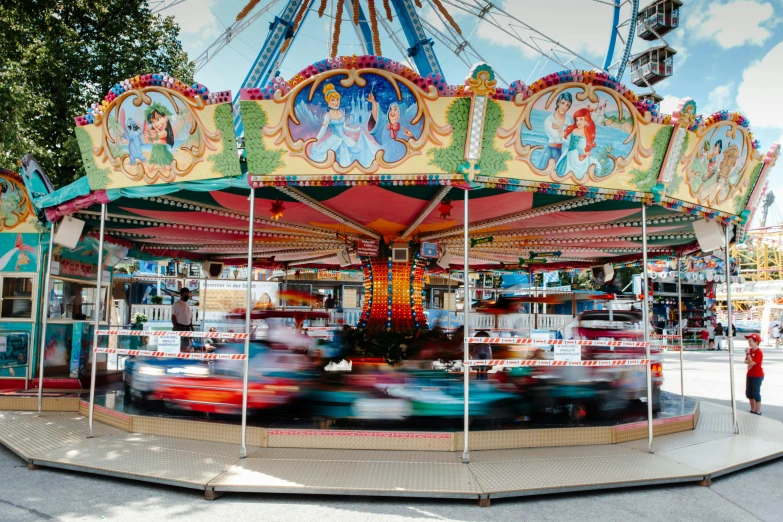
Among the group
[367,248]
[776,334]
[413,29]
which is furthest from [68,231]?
[776,334]

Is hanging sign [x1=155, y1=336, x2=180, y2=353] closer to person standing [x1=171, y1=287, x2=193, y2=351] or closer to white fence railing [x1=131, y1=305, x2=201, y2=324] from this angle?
person standing [x1=171, y1=287, x2=193, y2=351]

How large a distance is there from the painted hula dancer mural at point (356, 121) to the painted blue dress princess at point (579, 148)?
4.14 ft

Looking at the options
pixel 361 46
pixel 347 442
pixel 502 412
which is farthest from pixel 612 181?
pixel 361 46

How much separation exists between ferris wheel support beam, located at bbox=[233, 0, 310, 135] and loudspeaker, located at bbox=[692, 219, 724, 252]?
7761mm

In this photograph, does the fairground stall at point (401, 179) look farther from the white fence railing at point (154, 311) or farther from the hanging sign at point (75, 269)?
the white fence railing at point (154, 311)

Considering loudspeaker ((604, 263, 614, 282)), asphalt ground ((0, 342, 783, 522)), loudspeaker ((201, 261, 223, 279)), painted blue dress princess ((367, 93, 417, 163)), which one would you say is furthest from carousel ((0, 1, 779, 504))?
loudspeaker ((201, 261, 223, 279))

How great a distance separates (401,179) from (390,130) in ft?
1.57

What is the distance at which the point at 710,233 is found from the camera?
24.7 ft

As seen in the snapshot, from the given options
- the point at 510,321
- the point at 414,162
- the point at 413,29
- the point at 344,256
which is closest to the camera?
the point at 414,162

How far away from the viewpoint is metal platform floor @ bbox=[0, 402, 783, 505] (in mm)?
4516

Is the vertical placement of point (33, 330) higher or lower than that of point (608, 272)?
lower

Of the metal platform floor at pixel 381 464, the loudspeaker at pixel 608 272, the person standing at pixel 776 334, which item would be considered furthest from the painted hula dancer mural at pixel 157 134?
the person standing at pixel 776 334

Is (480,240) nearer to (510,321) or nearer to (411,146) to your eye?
(411,146)

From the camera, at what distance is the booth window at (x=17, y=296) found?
28.1 ft
